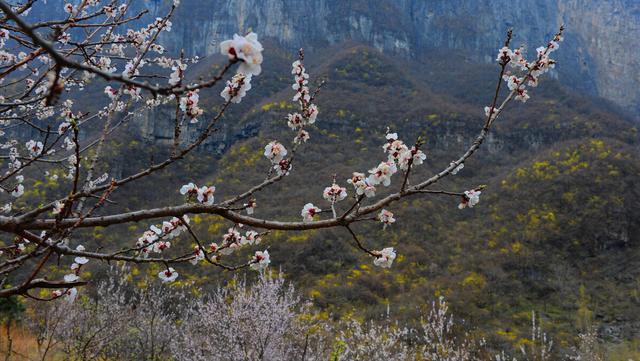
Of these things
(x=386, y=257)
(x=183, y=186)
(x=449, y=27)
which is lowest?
(x=386, y=257)

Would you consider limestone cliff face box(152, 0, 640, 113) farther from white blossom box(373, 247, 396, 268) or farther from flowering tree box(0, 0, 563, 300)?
white blossom box(373, 247, 396, 268)

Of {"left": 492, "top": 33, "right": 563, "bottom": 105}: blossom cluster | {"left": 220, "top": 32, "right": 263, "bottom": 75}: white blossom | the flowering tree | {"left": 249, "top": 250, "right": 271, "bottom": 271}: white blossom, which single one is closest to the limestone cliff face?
{"left": 492, "top": 33, "right": 563, "bottom": 105}: blossom cluster

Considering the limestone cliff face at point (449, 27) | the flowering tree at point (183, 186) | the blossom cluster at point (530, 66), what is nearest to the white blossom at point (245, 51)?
the flowering tree at point (183, 186)

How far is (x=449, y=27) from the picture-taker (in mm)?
77375

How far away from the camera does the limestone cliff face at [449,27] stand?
6938cm

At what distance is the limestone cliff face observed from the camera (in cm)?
6938

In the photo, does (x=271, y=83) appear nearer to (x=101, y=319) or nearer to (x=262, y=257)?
(x=101, y=319)

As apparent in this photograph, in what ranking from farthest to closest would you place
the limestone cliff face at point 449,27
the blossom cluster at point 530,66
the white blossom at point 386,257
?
the limestone cliff face at point 449,27 < the blossom cluster at point 530,66 < the white blossom at point 386,257

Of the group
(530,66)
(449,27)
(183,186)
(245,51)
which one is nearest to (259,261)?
(183,186)

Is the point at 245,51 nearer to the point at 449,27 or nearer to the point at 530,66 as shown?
the point at 530,66

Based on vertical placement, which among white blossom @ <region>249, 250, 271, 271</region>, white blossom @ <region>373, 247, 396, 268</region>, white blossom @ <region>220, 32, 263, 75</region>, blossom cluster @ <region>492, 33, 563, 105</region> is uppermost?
blossom cluster @ <region>492, 33, 563, 105</region>

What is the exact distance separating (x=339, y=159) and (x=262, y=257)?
115ft

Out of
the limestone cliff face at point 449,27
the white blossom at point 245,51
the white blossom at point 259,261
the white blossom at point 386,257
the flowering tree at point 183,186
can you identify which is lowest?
the white blossom at point 259,261

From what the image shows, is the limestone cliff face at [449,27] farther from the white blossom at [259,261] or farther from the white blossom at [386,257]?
the white blossom at [386,257]
